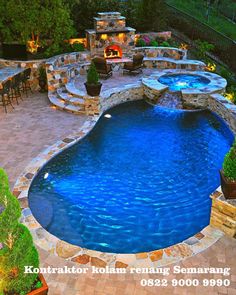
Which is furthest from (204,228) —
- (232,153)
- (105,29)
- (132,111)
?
(105,29)

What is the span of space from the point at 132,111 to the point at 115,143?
372cm

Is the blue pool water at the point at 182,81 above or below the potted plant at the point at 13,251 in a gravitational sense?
below

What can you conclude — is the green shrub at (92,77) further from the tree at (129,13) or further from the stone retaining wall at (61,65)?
the tree at (129,13)

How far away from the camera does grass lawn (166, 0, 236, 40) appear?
125 ft

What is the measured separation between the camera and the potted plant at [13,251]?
4.81 m

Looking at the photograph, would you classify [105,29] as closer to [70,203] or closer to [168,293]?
[70,203]

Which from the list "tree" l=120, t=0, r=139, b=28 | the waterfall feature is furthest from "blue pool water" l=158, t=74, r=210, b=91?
"tree" l=120, t=0, r=139, b=28

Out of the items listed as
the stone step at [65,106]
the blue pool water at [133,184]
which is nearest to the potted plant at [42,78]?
the stone step at [65,106]

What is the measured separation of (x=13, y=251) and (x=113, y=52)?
60.3 feet

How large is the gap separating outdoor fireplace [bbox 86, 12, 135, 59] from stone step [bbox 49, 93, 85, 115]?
19.4ft

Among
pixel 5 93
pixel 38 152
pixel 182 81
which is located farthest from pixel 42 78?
pixel 182 81

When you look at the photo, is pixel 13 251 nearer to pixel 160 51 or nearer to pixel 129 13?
pixel 160 51

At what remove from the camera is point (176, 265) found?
695cm

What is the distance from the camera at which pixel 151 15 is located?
24.8 m
